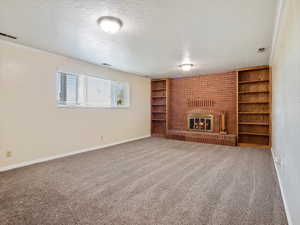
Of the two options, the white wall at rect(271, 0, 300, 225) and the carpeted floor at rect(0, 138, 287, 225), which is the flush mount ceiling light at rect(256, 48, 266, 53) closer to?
the white wall at rect(271, 0, 300, 225)

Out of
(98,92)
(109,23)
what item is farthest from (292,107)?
(98,92)

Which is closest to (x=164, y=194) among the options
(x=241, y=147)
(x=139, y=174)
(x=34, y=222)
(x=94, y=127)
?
(x=139, y=174)

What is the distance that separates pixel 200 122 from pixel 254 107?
1.77m

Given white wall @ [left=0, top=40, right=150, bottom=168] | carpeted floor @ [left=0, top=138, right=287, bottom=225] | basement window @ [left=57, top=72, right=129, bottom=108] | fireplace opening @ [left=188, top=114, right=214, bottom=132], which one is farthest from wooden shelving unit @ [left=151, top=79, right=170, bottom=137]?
carpeted floor @ [left=0, top=138, right=287, bottom=225]

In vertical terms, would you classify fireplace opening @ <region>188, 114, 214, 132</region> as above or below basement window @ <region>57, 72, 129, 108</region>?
below

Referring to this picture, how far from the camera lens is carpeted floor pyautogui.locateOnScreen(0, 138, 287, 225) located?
173cm

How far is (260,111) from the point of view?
509 cm

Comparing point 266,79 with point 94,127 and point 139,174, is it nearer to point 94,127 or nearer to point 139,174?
point 139,174

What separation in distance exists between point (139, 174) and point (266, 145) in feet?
13.8

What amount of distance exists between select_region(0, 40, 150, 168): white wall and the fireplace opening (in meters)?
3.13

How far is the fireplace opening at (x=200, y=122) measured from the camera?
233 inches

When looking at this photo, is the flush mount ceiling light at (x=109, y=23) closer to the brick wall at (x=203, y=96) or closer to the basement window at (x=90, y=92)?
the basement window at (x=90, y=92)

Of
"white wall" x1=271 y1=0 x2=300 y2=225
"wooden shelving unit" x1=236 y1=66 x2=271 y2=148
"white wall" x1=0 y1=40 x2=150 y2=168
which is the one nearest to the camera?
"white wall" x1=271 y1=0 x2=300 y2=225

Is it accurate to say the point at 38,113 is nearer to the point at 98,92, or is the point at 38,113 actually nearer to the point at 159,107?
the point at 98,92
